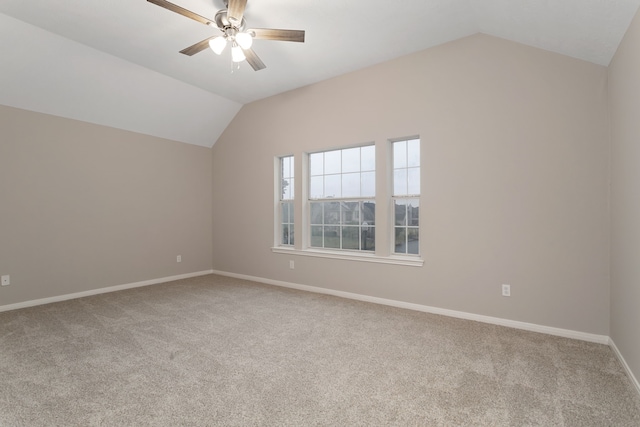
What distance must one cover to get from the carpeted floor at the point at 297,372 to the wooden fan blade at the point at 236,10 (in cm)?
265

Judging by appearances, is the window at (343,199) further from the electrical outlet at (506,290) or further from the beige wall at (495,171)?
the electrical outlet at (506,290)

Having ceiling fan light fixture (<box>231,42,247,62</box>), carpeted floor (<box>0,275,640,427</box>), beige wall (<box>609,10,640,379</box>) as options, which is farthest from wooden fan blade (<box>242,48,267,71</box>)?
beige wall (<box>609,10,640,379</box>)

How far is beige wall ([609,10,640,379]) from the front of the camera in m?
1.93

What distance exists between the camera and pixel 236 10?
2303 mm

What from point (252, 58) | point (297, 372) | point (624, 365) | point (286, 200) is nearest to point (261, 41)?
point (252, 58)

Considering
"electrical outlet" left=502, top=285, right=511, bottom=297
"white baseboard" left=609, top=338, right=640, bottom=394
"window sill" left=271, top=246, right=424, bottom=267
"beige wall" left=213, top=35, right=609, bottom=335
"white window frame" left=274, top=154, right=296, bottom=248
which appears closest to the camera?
"white baseboard" left=609, top=338, right=640, bottom=394

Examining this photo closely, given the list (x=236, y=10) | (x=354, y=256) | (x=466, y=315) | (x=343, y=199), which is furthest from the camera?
(x=343, y=199)

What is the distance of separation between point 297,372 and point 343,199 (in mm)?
2531

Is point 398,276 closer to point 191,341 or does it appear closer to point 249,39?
point 191,341

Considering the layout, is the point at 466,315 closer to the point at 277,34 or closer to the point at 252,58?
the point at 277,34

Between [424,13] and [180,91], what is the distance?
3436 millimetres

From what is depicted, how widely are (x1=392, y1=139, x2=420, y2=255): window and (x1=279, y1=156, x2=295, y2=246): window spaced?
171 centimetres

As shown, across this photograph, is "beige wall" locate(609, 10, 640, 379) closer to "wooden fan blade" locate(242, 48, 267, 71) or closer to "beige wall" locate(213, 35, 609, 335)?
"beige wall" locate(213, 35, 609, 335)

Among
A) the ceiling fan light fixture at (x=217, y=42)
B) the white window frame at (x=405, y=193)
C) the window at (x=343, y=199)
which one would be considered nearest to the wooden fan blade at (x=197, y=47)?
the ceiling fan light fixture at (x=217, y=42)
